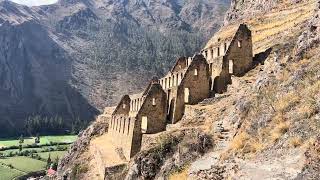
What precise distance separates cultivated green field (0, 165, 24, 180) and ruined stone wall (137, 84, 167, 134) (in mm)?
79627

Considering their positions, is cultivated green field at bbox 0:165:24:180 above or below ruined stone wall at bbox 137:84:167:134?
below

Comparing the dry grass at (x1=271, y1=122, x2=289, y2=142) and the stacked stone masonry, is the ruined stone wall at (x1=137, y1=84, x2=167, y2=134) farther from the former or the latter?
the dry grass at (x1=271, y1=122, x2=289, y2=142)

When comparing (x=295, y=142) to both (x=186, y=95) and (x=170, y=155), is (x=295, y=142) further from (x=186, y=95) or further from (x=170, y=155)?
(x=186, y=95)

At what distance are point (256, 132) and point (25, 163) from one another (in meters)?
110

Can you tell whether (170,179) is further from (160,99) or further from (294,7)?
(294,7)

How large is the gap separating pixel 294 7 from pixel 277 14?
307cm

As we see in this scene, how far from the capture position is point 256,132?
67.7 feet

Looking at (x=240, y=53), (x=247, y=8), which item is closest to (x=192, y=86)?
(x=240, y=53)

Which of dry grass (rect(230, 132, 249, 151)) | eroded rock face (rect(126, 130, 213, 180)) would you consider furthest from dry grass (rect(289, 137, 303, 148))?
eroded rock face (rect(126, 130, 213, 180))

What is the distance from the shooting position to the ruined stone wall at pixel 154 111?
3675 cm

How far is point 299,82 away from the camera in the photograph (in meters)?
21.0

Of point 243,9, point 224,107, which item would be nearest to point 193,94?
point 224,107

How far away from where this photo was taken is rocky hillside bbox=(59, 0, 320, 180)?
17094 mm

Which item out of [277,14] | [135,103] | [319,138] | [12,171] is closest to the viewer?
[319,138]
